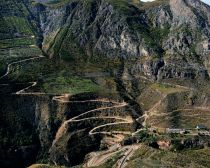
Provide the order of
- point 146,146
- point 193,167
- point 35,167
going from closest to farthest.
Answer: point 193,167
point 35,167
point 146,146

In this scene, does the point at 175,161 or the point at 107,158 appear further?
the point at 107,158

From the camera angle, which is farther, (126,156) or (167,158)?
(126,156)

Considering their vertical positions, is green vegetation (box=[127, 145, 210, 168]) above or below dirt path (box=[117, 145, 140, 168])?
above

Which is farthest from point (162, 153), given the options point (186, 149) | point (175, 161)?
point (186, 149)

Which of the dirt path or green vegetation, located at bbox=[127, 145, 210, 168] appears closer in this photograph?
green vegetation, located at bbox=[127, 145, 210, 168]

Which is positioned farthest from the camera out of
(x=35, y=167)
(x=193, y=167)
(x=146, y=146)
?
(x=146, y=146)

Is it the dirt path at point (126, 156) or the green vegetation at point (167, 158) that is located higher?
the green vegetation at point (167, 158)

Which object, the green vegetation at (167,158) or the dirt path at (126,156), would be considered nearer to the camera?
the green vegetation at (167,158)

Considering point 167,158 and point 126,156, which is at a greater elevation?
point 167,158

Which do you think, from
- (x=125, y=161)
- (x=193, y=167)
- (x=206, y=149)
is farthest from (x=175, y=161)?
(x=206, y=149)

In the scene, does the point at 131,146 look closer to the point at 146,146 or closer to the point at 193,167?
the point at 146,146
